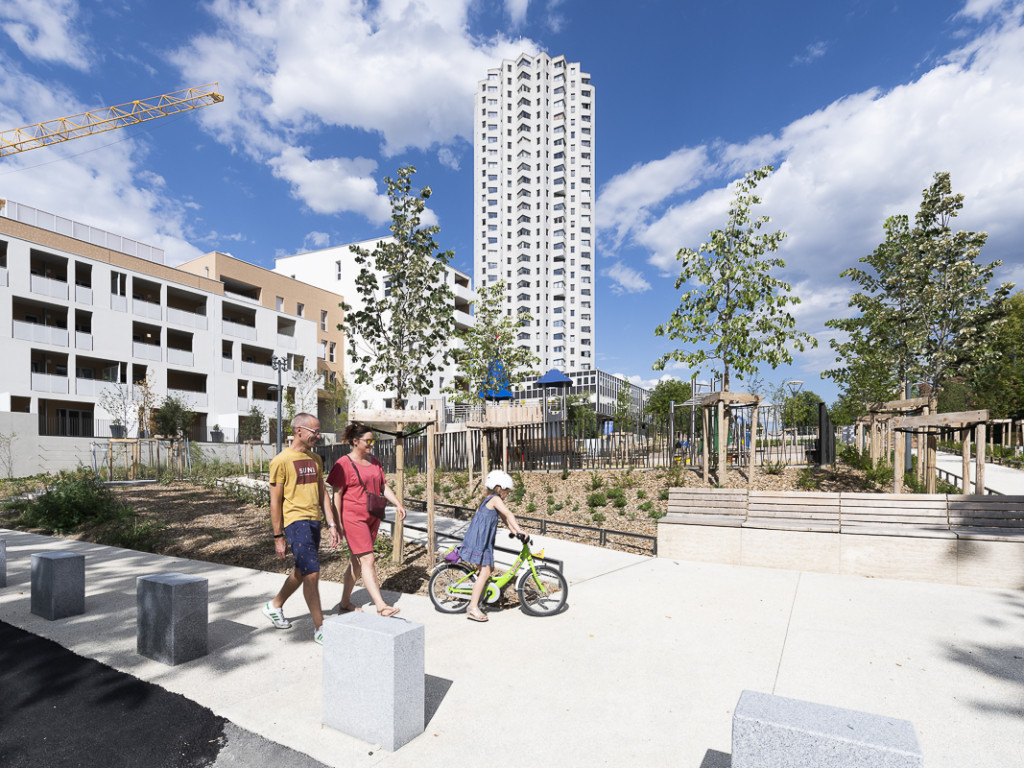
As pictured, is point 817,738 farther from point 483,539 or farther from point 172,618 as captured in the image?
point 172,618

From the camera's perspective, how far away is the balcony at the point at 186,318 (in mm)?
35875

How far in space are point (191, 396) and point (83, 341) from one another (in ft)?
21.7

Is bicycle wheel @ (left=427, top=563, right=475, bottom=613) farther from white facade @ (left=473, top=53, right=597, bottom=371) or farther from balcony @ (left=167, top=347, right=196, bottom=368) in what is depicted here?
white facade @ (left=473, top=53, right=597, bottom=371)

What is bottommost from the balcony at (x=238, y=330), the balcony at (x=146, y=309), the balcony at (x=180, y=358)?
the balcony at (x=180, y=358)

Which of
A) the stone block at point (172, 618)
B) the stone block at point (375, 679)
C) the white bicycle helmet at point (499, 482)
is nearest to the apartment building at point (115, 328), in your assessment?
the stone block at point (172, 618)

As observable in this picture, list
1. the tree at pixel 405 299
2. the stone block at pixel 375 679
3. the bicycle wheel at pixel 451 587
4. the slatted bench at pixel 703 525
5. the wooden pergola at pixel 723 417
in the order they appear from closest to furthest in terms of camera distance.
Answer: the stone block at pixel 375 679
the bicycle wheel at pixel 451 587
the slatted bench at pixel 703 525
the tree at pixel 405 299
the wooden pergola at pixel 723 417

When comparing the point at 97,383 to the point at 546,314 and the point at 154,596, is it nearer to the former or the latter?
the point at 154,596

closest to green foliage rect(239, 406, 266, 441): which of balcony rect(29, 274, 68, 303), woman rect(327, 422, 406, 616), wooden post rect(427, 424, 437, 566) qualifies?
balcony rect(29, 274, 68, 303)

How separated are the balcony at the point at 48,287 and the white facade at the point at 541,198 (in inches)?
2743

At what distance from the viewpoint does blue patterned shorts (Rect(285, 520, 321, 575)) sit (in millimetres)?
4699

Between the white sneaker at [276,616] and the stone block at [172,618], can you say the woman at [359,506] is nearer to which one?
the white sneaker at [276,616]

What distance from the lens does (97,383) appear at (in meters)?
31.2

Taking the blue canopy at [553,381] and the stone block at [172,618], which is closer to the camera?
the stone block at [172,618]

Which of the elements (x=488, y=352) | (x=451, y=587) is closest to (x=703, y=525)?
(x=451, y=587)
